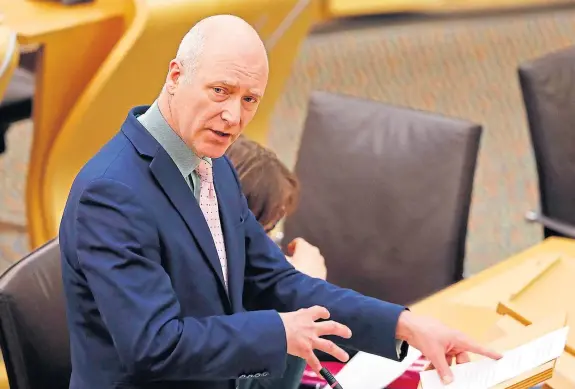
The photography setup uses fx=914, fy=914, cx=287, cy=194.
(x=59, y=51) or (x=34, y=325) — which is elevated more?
(x=59, y=51)

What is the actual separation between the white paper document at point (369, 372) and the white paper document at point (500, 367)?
0.23m

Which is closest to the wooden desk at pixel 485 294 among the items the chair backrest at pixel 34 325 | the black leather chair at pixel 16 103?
the chair backrest at pixel 34 325

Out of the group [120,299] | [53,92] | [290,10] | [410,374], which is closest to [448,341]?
[410,374]

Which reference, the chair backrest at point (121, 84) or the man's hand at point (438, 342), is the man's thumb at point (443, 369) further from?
the chair backrest at point (121, 84)

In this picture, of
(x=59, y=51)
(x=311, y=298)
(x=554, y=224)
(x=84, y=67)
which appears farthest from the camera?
(x=84, y=67)

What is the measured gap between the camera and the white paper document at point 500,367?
134 cm

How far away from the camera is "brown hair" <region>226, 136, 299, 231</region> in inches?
70.5

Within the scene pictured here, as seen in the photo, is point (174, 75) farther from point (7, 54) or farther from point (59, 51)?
point (59, 51)

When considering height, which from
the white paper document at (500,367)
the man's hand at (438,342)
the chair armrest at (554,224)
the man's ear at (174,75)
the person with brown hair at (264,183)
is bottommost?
the chair armrest at (554,224)

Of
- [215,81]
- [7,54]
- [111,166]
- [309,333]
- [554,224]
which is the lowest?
[554,224]

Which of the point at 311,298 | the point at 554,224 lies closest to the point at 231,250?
the point at 311,298

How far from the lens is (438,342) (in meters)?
1.34

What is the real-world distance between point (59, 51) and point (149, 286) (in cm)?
176

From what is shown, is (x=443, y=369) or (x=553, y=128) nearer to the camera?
(x=443, y=369)
